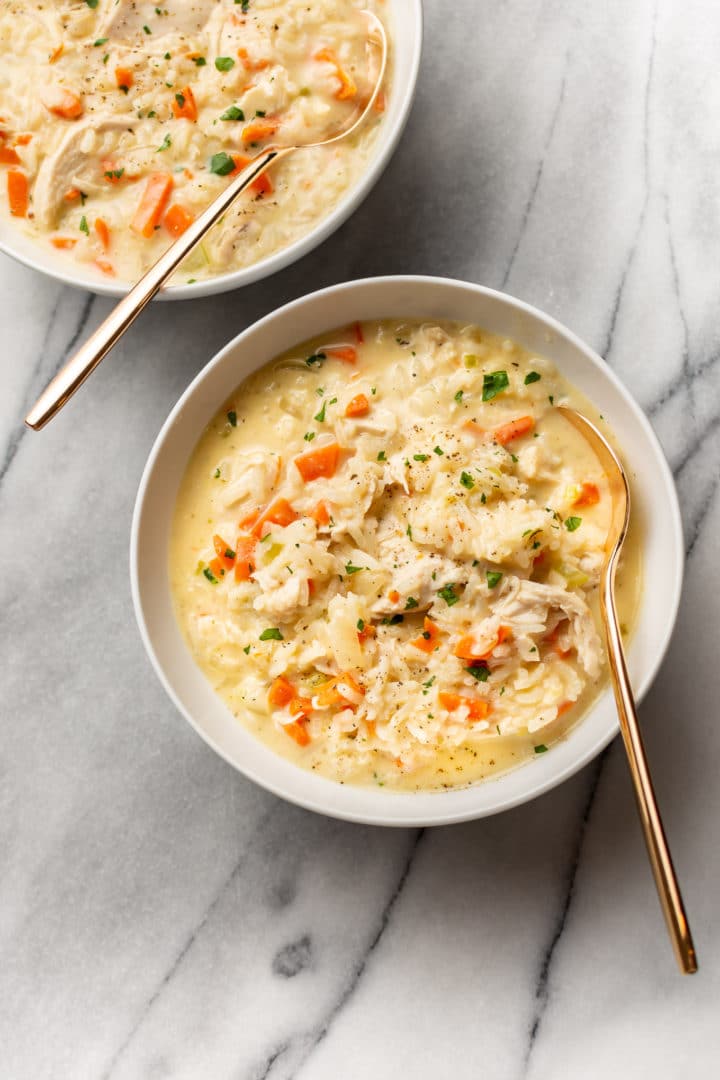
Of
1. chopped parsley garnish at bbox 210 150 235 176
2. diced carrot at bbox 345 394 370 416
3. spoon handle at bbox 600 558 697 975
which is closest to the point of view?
spoon handle at bbox 600 558 697 975

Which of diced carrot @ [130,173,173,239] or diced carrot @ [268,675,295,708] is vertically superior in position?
diced carrot @ [130,173,173,239]

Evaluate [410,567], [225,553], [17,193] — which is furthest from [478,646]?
[17,193]

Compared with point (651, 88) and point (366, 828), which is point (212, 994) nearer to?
point (366, 828)

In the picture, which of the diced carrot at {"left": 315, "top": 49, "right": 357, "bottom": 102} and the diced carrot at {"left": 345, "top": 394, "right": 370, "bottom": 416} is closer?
the diced carrot at {"left": 345, "top": 394, "right": 370, "bottom": 416}

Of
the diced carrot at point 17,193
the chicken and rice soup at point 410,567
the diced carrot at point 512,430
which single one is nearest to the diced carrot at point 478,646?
the chicken and rice soup at point 410,567

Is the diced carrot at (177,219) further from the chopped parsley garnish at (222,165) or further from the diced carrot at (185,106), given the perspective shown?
the diced carrot at (185,106)

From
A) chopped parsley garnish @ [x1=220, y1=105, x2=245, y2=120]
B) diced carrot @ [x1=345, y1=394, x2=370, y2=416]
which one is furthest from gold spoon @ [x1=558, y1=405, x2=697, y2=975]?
chopped parsley garnish @ [x1=220, y1=105, x2=245, y2=120]

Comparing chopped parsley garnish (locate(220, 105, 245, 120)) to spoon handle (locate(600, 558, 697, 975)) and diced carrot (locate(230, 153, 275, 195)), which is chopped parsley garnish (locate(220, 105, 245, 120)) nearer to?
diced carrot (locate(230, 153, 275, 195))

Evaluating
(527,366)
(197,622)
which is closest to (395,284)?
(527,366)
